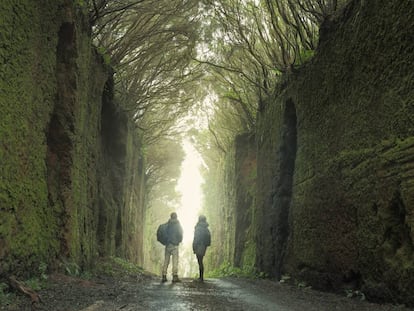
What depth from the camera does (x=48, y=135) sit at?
8891 millimetres

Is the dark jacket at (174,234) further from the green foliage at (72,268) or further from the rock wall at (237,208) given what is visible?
the rock wall at (237,208)

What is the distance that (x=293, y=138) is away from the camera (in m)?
13.3

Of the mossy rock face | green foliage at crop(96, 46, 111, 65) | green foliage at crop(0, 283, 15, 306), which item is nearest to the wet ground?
green foliage at crop(0, 283, 15, 306)

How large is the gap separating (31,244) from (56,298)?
1.44 m

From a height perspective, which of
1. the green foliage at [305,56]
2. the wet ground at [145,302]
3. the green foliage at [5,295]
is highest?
the green foliage at [305,56]

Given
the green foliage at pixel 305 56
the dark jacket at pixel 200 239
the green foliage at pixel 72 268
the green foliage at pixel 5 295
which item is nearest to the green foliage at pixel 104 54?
the green foliage at pixel 305 56

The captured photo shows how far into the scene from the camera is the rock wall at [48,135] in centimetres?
629

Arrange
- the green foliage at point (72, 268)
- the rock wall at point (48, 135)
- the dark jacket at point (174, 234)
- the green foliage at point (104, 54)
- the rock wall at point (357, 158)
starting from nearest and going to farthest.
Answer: the rock wall at point (48, 135)
the rock wall at point (357, 158)
the green foliage at point (72, 268)
the green foliage at point (104, 54)
the dark jacket at point (174, 234)

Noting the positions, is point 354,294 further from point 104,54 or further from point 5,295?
point 104,54

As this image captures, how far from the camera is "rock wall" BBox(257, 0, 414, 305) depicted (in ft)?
21.7

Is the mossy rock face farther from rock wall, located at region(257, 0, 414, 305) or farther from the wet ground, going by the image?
rock wall, located at region(257, 0, 414, 305)

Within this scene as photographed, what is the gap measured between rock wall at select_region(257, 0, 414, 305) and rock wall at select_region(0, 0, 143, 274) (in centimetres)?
538

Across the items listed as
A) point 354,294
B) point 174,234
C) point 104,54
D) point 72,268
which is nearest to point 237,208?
point 174,234

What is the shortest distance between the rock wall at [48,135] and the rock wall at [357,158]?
5376 millimetres
